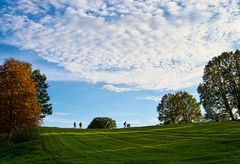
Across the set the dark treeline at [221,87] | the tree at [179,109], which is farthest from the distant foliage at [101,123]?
the dark treeline at [221,87]

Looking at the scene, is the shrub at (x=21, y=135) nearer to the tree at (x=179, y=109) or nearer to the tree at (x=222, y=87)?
the tree at (x=222, y=87)

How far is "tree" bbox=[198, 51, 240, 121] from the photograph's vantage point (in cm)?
9425

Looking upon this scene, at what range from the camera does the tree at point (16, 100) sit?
6338 centimetres

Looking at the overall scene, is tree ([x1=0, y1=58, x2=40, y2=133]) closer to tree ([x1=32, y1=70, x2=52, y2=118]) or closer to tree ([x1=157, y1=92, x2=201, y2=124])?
tree ([x1=32, y1=70, x2=52, y2=118])

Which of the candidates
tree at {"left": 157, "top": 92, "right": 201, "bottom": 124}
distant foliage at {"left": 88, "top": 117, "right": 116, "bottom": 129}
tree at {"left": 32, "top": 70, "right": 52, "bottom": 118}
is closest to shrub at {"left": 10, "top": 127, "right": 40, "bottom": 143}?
tree at {"left": 32, "top": 70, "right": 52, "bottom": 118}

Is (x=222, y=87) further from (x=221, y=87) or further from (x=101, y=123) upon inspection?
(x=101, y=123)

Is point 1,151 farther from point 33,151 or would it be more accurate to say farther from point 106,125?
point 106,125

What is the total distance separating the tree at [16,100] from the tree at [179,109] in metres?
64.5

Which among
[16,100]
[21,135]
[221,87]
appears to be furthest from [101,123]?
[21,135]

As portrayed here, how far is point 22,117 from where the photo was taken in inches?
2511

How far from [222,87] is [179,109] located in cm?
3140

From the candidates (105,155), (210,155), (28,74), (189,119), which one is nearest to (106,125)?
(189,119)

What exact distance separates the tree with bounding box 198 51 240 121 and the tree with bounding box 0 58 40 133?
44555 mm

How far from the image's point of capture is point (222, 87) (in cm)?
9519
